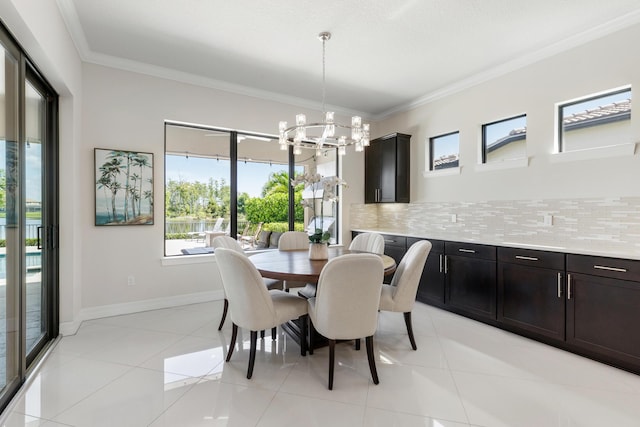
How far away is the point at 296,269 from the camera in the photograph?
2.45m

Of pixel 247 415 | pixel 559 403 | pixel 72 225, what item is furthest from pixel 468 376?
pixel 72 225

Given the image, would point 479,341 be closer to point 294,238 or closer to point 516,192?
point 516,192

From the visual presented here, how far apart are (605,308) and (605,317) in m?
0.07

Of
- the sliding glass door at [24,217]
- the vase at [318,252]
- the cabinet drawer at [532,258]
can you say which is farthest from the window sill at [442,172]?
the sliding glass door at [24,217]

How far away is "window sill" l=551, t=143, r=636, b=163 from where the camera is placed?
107 inches

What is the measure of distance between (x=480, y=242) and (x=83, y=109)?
14.9 ft

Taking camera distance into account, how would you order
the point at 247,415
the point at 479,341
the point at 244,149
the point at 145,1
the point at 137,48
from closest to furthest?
the point at 247,415 < the point at 145,1 < the point at 479,341 < the point at 137,48 < the point at 244,149

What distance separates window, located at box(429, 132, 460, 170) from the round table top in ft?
7.76

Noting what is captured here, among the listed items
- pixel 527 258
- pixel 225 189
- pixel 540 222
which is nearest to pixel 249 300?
pixel 225 189

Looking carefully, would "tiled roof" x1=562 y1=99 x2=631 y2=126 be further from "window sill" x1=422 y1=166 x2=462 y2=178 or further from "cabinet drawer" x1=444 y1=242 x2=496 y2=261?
"cabinet drawer" x1=444 y1=242 x2=496 y2=261

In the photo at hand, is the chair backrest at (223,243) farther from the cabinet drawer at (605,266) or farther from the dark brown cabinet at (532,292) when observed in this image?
the cabinet drawer at (605,266)

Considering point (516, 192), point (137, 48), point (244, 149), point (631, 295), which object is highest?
point (137, 48)

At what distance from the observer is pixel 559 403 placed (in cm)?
197

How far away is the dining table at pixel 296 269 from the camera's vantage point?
7.53ft
